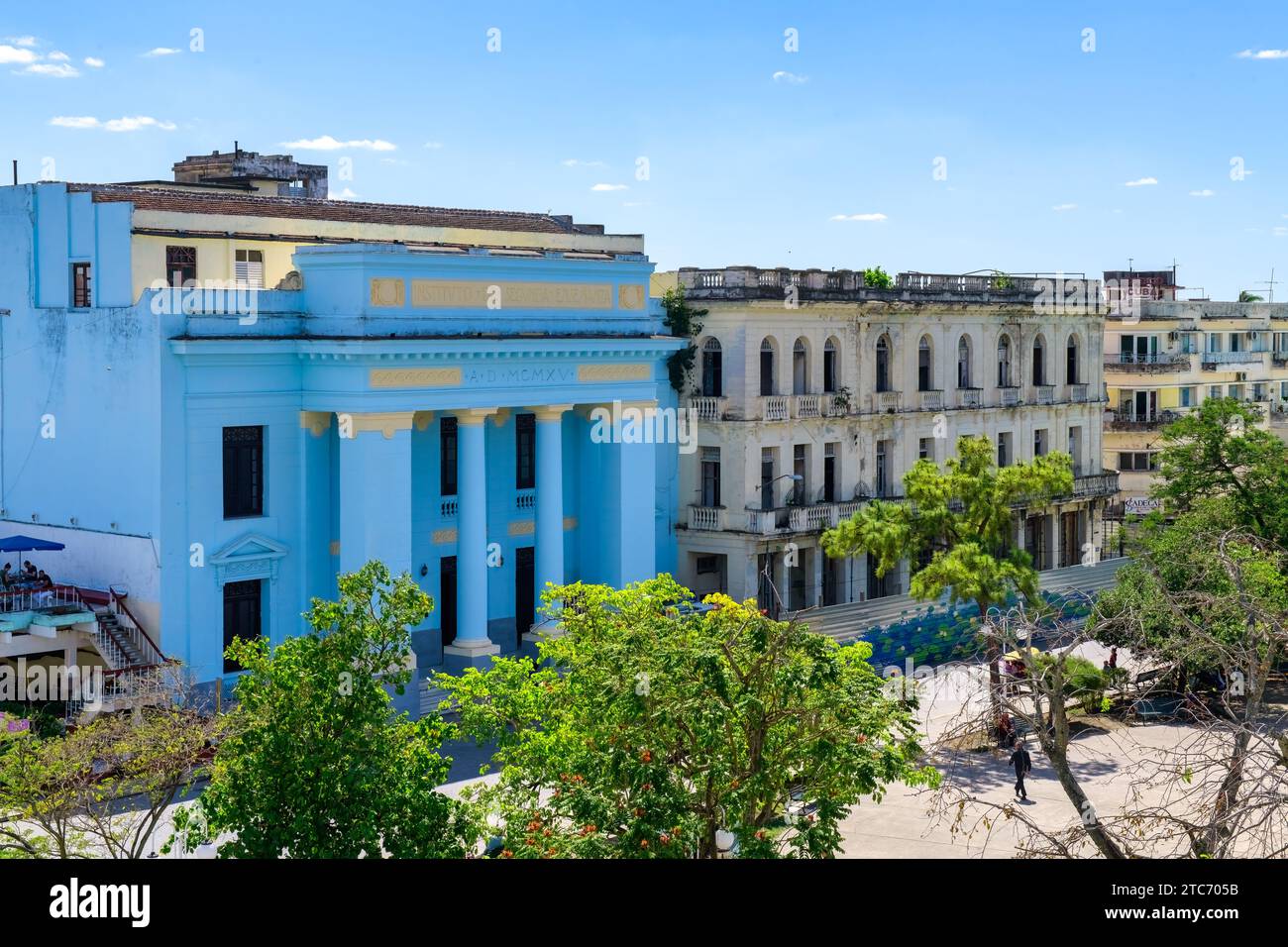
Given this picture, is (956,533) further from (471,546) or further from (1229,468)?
(1229,468)

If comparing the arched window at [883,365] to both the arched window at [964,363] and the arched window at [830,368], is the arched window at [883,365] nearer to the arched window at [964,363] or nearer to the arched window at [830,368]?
the arched window at [830,368]

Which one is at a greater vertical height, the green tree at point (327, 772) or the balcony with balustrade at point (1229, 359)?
the balcony with balustrade at point (1229, 359)

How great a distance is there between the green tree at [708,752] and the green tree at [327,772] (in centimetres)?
127

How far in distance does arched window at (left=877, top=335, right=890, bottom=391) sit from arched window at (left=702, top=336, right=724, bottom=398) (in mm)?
6828

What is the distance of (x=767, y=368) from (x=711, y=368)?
5.56 ft

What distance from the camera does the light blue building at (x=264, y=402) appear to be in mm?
38094

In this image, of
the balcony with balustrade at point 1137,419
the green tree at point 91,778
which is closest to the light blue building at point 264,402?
the green tree at point 91,778

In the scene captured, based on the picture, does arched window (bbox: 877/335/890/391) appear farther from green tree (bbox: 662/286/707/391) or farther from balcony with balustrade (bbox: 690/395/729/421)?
green tree (bbox: 662/286/707/391)

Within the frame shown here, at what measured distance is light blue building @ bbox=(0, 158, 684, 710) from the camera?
3809cm

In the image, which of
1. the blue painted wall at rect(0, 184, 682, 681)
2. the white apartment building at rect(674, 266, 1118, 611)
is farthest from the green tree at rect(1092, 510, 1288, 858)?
the blue painted wall at rect(0, 184, 682, 681)

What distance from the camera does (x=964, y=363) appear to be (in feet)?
194

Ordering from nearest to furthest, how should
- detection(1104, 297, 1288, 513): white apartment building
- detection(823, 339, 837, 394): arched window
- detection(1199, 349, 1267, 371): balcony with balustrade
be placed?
detection(823, 339, 837, 394): arched window < detection(1104, 297, 1288, 513): white apartment building < detection(1199, 349, 1267, 371): balcony with balustrade

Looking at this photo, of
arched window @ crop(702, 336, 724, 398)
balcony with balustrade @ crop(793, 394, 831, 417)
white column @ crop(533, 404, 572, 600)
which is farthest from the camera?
balcony with balustrade @ crop(793, 394, 831, 417)
